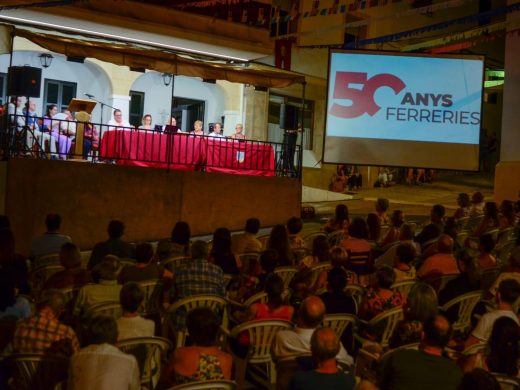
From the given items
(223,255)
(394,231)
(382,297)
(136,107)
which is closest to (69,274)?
(223,255)

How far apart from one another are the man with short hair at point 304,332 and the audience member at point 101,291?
65.0 inches

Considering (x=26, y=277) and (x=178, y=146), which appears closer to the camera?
(x=26, y=277)

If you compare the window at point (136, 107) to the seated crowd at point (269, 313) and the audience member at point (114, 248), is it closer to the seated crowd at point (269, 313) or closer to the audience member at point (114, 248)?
the seated crowd at point (269, 313)

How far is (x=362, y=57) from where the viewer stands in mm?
12258

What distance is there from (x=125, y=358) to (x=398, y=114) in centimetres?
925

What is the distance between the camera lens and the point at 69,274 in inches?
236

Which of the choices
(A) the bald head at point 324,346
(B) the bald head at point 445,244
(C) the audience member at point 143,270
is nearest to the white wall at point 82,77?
(C) the audience member at point 143,270

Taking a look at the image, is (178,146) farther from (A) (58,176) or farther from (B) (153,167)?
(A) (58,176)

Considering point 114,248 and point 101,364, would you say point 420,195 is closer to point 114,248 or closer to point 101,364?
point 114,248

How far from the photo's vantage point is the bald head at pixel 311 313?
171 inches

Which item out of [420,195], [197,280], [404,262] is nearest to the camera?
[197,280]

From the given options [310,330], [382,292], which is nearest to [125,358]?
→ [310,330]

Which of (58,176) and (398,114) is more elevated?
(398,114)

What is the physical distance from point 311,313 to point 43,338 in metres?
1.63
